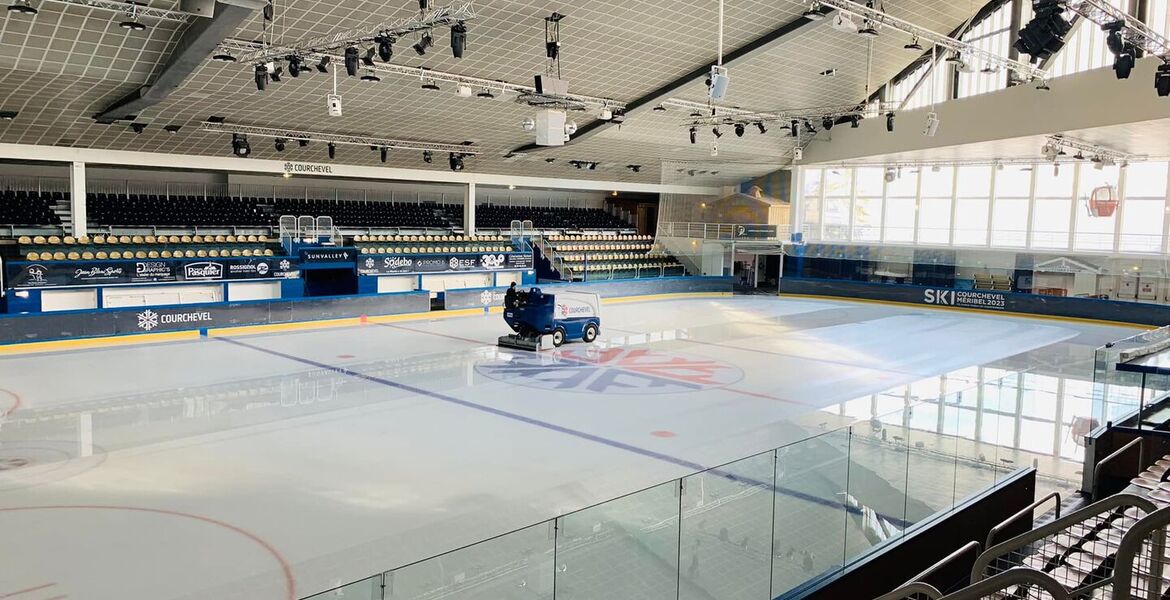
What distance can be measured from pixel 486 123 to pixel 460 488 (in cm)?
1744

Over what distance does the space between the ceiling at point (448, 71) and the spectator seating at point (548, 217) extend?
13.0 feet

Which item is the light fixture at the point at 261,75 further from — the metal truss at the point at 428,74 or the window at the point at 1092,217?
the window at the point at 1092,217

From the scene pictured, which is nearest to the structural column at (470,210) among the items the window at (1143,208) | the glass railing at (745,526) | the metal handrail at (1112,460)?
the window at (1143,208)

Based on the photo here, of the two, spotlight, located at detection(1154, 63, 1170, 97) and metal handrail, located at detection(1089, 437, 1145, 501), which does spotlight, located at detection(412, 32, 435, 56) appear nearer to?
metal handrail, located at detection(1089, 437, 1145, 501)

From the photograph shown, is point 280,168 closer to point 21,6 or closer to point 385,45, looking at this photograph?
point 385,45

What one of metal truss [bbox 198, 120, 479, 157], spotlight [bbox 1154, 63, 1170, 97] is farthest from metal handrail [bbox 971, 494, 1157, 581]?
metal truss [bbox 198, 120, 479, 157]

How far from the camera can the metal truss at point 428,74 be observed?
15133 millimetres

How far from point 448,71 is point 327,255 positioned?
19.4 ft

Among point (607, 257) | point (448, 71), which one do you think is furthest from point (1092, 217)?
point (448, 71)

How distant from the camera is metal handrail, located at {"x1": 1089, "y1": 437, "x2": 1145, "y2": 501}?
7441mm

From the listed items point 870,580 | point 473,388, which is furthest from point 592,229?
point 870,580

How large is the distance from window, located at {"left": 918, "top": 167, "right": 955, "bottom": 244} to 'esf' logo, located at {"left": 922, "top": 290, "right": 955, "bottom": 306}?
4.81m

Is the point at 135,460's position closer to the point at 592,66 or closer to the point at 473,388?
the point at 473,388

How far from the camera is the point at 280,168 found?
77.6ft
